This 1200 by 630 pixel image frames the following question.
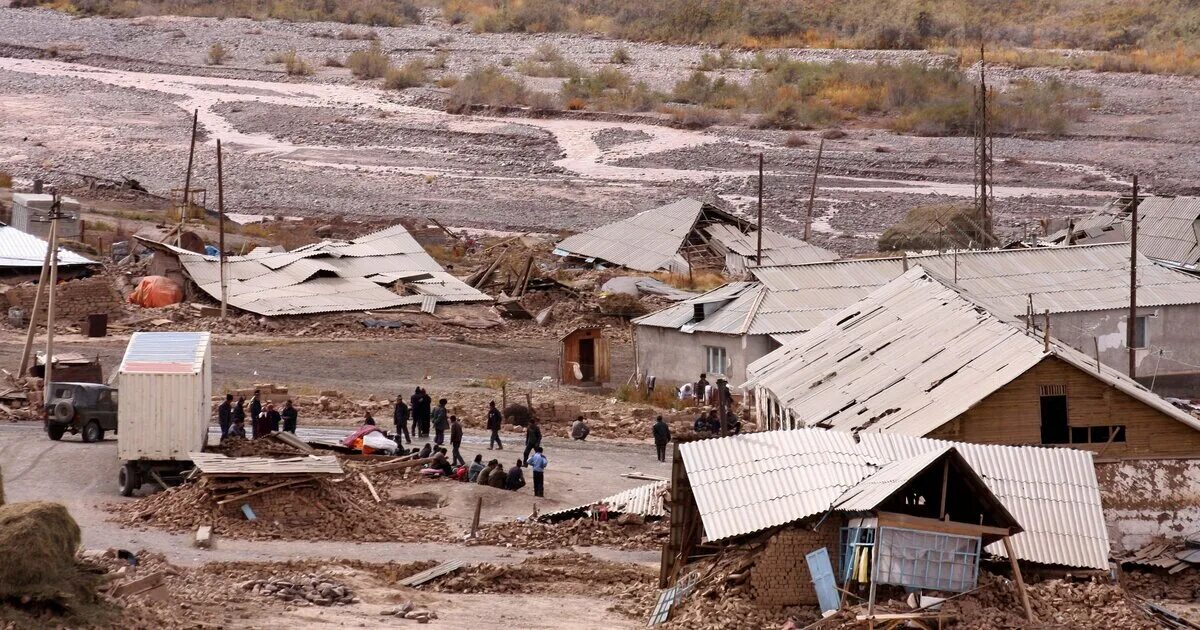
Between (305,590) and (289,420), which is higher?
(289,420)

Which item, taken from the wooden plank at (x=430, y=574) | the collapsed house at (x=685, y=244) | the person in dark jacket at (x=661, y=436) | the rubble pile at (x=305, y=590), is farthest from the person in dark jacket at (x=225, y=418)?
the collapsed house at (x=685, y=244)

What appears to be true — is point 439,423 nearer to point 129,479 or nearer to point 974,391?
point 129,479

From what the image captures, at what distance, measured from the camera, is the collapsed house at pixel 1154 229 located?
5040cm

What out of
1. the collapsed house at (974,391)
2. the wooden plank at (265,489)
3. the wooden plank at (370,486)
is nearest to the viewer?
the collapsed house at (974,391)

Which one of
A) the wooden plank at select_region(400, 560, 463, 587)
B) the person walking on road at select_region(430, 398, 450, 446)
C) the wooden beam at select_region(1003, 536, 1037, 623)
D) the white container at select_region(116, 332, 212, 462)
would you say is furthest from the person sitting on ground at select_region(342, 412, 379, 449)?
the wooden beam at select_region(1003, 536, 1037, 623)

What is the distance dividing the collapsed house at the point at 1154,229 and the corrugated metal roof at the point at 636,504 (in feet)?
85.4


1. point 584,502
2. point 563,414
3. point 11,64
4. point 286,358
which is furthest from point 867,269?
point 11,64

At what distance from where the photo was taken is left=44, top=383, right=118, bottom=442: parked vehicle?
3095cm

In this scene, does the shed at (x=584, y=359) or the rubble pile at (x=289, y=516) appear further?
the shed at (x=584, y=359)

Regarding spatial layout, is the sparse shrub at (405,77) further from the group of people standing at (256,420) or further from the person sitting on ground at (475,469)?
the person sitting on ground at (475,469)

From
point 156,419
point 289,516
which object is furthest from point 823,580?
point 156,419

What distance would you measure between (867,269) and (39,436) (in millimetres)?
18758

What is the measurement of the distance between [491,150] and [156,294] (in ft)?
117

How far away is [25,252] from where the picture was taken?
51469 millimetres
